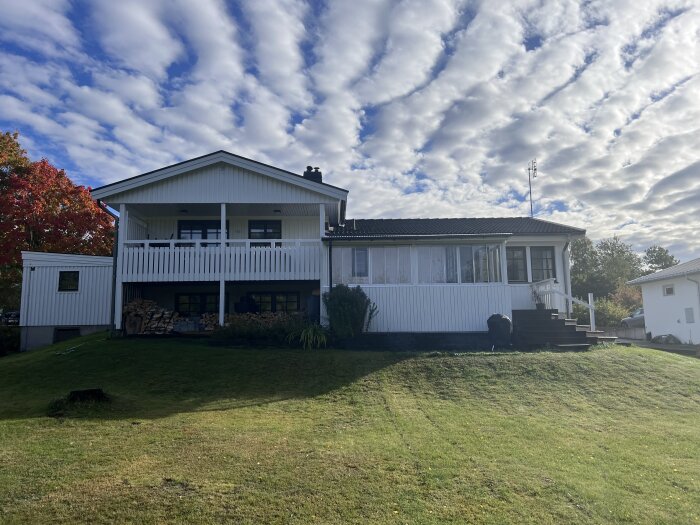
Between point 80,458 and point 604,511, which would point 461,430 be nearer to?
point 604,511

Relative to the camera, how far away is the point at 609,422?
8.92 m

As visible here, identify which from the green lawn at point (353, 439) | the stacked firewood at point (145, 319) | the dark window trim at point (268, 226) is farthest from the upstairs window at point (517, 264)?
the stacked firewood at point (145, 319)

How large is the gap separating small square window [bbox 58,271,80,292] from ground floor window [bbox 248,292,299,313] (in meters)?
6.72

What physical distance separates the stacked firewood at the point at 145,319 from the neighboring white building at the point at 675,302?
A: 71.9 ft

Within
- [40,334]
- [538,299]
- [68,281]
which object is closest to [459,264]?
[538,299]

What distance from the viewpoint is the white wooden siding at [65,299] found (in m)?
18.3

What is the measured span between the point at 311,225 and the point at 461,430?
12.4 meters

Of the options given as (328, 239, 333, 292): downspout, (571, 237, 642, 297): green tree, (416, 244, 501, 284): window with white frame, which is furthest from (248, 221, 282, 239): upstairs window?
(571, 237, 642, 297): green tree

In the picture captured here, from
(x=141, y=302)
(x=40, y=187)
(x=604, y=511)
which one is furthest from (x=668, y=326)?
(x=40, y=187)

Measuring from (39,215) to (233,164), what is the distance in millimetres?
13486

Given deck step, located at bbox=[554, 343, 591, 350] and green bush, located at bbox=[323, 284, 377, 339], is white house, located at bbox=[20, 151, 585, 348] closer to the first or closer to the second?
green bush, located at bbox=[323, 284, 377, 339]

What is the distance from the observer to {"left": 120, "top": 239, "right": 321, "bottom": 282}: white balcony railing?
16.3 m

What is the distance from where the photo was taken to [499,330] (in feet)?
48.9

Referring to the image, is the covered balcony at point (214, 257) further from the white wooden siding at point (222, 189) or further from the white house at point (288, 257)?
the white wooden siding at point (222, 189)
